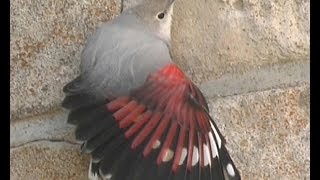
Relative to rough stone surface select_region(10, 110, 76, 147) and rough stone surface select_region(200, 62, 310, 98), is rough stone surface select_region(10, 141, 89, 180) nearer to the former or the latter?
rough stone surface select_region(10, 110, 76, 147)

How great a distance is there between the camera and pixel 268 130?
990mm

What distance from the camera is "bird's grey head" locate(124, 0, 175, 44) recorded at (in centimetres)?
96

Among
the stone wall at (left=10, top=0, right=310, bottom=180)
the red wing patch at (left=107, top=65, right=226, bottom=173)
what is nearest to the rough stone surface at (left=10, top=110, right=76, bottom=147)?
the stone wall at (left=10, top=0, right=310, bottom=180)

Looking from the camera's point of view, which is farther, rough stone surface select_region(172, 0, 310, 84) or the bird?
rough stone surface select_region(172, 0, 310, 84)

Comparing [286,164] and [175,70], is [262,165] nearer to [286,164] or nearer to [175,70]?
[286,164]

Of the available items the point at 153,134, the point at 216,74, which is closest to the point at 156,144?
the point at 153,134

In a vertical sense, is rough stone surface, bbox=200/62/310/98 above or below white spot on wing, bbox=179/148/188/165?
above

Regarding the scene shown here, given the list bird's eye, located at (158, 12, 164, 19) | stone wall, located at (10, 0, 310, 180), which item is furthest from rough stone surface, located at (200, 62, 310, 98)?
bird's eye, located at (158, 12, 164, 19)

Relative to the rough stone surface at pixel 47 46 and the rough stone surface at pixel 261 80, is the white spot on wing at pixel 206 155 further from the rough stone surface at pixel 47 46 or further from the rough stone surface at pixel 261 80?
the rough stone surface at pixel 47 46

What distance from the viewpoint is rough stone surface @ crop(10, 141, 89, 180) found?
1000 millimetres

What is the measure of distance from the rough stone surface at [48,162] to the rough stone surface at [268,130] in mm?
174

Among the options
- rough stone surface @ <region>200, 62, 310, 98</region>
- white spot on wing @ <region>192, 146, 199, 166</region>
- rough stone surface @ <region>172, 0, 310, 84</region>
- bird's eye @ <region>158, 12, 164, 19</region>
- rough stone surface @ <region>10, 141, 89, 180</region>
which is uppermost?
bird's eye @ <region>158, 12, 164, 19</region>

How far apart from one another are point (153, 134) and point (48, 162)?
0.57ft

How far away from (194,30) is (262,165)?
18 centimetres
